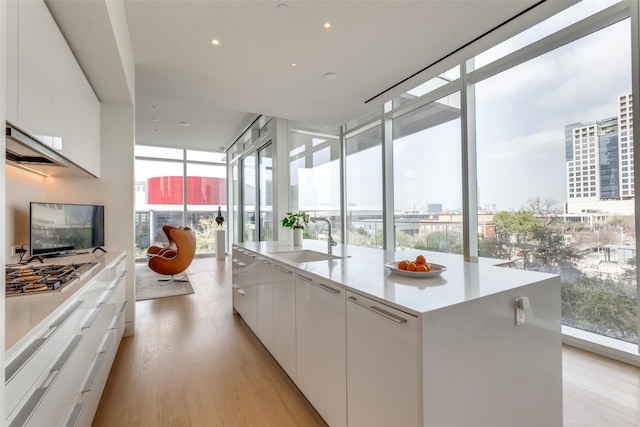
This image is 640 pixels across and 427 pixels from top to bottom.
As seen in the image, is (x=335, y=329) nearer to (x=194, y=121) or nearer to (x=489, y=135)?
(x=489, y=135)

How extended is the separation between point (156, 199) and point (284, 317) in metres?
7.08

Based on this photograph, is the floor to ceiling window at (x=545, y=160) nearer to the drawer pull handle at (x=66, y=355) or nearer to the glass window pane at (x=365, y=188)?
the glass window pane at (x=365, y=188)

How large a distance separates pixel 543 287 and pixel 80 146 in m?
3.37

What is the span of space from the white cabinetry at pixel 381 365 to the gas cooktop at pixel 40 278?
1.39m

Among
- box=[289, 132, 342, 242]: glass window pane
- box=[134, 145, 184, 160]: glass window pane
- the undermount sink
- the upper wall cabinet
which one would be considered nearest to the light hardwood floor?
the undermount sink

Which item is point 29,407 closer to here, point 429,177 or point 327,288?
point 327,288

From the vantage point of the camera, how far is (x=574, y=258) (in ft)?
8.43

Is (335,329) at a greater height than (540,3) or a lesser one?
lesser

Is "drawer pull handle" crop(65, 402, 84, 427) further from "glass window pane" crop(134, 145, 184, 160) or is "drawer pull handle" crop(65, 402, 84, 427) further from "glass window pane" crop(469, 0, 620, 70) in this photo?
"glass window pane" crop(134, 145, 184, 160)

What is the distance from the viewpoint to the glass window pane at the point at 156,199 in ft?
24.3

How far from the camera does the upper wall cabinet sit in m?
1.32

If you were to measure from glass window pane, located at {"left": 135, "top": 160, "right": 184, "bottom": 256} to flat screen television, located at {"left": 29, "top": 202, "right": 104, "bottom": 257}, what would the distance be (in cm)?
510

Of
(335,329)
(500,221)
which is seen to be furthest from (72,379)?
(500,221)

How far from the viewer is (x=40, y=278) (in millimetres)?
1425
